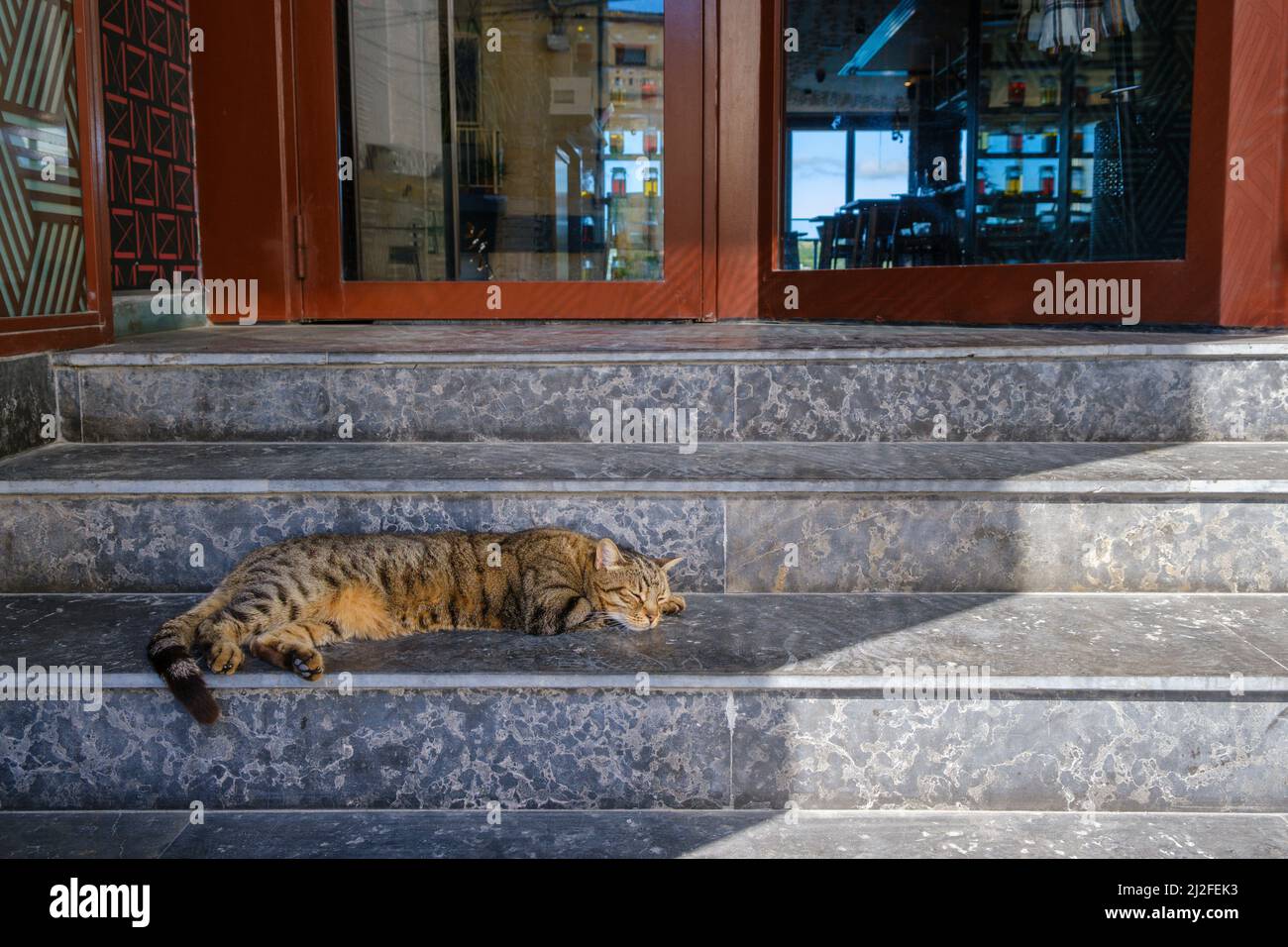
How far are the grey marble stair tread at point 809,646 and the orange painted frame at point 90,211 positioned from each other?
3.44 ft

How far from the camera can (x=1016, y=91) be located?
165 inches

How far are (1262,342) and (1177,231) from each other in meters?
0.82

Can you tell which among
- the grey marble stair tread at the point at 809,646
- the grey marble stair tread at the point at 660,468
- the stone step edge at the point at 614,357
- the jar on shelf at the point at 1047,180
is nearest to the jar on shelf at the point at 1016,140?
the jar on shelf at the point at 1047,180

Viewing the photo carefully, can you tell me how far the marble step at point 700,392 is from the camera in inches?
119

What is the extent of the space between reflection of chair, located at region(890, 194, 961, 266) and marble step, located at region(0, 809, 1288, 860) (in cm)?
293

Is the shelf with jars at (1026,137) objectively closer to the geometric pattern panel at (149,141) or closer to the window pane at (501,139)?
the window pane at (501,139)

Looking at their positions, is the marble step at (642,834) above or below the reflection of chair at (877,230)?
below

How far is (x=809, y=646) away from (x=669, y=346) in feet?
4.80

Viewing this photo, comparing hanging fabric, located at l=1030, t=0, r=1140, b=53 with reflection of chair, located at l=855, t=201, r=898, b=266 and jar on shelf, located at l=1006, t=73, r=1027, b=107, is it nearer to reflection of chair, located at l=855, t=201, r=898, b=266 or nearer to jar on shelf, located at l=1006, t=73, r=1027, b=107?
jar on shelf, located at l=1006, t=73, r=1027, b=107

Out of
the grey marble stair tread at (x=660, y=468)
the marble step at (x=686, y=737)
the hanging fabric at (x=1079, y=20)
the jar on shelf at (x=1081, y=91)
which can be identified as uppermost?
the hanging fabric at (x=1079, y=20)

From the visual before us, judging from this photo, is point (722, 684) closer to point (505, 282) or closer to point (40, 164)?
point (40, 164)

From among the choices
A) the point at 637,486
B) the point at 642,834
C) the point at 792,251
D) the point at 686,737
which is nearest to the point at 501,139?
the point at 792,251

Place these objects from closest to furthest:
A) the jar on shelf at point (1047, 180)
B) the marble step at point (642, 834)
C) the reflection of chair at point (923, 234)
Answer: the marble step at point (642, 834) → the jar on shelf at point (1047, 180) → the reflection of chair at point (923, 234)

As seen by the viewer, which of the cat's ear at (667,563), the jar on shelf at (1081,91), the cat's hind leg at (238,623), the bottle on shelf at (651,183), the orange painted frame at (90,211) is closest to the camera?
the cat's hind leg at (238,623)
